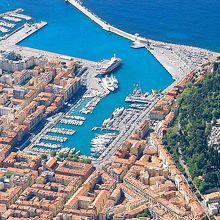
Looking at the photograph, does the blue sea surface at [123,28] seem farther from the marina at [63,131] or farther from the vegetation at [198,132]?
the vegetation at [198,132]

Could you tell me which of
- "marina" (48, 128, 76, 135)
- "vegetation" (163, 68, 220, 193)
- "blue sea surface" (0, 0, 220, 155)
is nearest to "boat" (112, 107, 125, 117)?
"blue sea surface" (0, 0, 220, 155)

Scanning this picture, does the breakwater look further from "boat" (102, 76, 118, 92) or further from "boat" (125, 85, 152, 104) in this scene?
"boat" (125, 85, 152, 104)

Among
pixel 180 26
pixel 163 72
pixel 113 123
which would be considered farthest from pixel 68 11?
pixel 113 123

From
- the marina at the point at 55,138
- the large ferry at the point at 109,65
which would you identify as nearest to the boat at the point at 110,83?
the large ferry at the point at 109,65

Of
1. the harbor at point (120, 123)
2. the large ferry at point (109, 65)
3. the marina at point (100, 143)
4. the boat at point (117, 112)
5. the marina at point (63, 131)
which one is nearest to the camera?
the marina at point (100, 143)

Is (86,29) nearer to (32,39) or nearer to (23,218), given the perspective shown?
(32,39)

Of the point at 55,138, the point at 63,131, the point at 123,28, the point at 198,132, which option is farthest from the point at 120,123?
the point at 123,28
